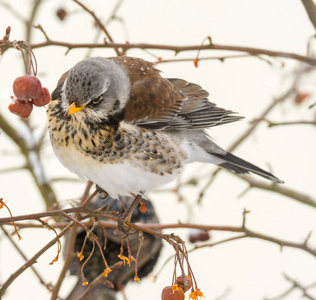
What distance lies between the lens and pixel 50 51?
15.2 ft

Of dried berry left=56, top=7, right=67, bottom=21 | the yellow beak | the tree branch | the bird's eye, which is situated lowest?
the yellow beak

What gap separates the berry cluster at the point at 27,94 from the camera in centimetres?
160

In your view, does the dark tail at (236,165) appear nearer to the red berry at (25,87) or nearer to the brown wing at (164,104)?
the brown wing at (164,104)

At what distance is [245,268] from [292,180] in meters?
0.88

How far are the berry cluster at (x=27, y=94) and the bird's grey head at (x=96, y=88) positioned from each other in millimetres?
271

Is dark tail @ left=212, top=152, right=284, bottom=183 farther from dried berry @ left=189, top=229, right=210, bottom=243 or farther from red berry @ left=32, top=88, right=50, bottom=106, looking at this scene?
red berry @ left=32, top=88, right=50, bottom=106

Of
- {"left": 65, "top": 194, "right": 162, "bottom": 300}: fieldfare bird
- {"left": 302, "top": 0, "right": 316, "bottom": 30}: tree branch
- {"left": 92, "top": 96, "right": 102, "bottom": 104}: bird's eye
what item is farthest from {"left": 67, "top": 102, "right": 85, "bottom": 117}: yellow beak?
{"left": 302, "top": 0, "right": 316, "bottom": 30}: tree branch

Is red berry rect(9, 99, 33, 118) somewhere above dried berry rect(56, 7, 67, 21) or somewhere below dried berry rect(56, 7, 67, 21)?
below

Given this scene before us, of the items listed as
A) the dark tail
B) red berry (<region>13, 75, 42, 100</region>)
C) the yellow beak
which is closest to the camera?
red berry (<region>13, 75, 42, 100</region>)

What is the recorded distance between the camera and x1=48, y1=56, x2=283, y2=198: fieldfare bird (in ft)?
7.11

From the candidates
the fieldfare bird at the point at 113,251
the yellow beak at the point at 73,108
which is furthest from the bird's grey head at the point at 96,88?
the fieldfare bird at the point at 113,251

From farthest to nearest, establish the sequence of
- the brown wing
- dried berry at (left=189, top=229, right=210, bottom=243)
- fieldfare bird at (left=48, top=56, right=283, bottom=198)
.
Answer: dried berry at (left=189, top=229, right=210, bottom=243), the brown wing, fieldfare bird at (left=48, top=56, right=283, bottom=198)

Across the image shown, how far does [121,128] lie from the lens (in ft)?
7.25

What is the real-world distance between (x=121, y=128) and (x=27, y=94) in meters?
0.66
